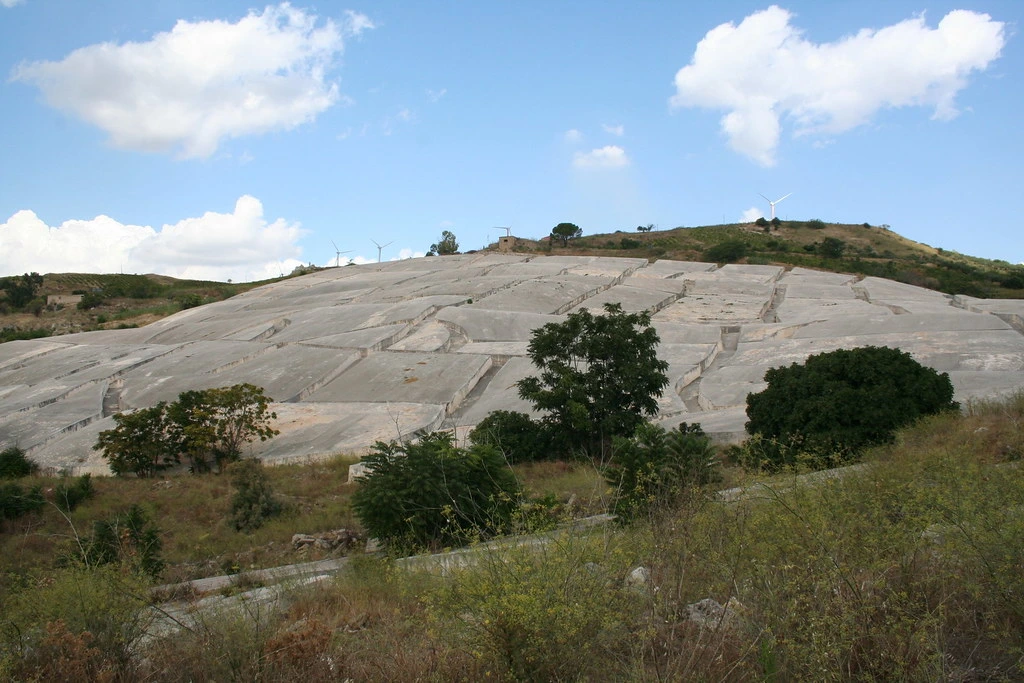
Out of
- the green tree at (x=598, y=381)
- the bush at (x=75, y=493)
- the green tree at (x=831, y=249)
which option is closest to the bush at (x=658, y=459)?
the green tree at (x=598, y=381)

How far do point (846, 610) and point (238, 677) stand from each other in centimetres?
247

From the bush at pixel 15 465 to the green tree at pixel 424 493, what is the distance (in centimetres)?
873

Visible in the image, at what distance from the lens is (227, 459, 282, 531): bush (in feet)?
28.2

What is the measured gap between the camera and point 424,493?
657 centimetres

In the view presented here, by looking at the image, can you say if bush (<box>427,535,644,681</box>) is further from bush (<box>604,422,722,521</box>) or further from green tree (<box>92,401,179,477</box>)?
green tree (<box>92,401,179,477</box>)

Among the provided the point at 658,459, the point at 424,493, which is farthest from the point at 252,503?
the point at 658,459

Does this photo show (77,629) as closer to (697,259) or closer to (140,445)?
(140,445)

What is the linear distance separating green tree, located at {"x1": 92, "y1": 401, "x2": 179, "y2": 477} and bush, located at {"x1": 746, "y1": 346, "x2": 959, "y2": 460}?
9267mm

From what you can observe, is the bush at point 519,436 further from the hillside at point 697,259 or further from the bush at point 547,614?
the hillside at point 697,259

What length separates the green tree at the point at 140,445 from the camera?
1235 cm

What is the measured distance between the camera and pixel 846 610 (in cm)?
282

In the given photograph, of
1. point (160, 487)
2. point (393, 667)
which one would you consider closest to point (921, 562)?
point (393, 667)

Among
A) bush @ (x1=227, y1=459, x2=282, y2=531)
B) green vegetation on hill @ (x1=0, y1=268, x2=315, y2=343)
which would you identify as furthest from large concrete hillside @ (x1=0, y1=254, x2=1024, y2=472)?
green vegetation on hill @ (x1=0, y1=268, x2=315, y2=343)

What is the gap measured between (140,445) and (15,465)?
7.50 ft
